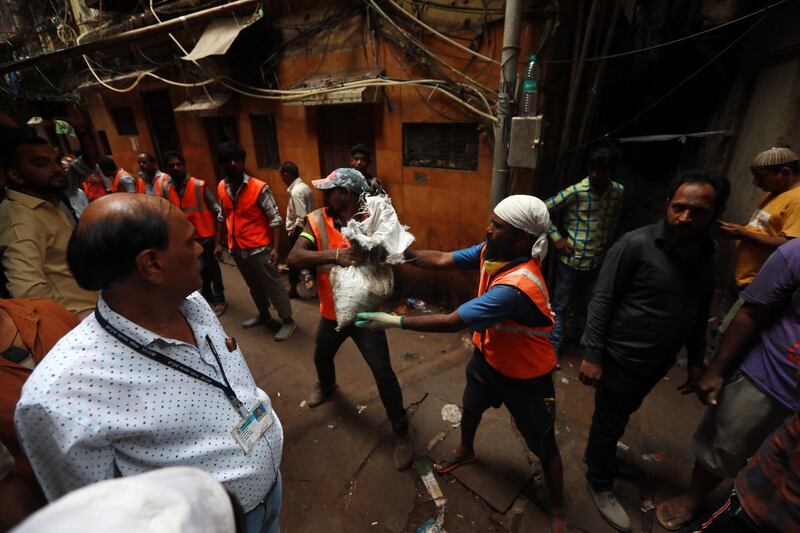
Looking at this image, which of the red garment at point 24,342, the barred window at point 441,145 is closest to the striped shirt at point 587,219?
the barred window at point 441,145

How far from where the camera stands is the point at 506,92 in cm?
322

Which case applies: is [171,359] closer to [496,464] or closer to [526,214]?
[526,214]

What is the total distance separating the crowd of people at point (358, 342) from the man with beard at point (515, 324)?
1cm

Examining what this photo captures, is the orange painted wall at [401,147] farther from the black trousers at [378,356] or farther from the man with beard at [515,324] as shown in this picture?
the black trousers at [378,356]

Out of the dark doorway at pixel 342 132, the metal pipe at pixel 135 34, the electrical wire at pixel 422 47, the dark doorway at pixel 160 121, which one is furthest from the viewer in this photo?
the dark doorway at pixel 160 121

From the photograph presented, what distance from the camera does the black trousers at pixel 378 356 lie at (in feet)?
8.07

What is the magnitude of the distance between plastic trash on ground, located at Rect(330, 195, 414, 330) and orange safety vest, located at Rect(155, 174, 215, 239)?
3.44m

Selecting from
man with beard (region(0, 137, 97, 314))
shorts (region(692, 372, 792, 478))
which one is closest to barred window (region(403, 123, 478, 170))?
shorts (region(692, 372, 792, 478))

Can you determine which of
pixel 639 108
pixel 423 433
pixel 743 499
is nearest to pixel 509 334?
pixel 743 499

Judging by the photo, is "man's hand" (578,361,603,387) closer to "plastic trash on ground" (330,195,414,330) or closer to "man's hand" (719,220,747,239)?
"plastic trash on ground" (330,195,414,330)

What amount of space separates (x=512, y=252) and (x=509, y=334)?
0.47 meters

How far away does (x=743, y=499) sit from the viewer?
1274mm

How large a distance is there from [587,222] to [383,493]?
3.10 metres

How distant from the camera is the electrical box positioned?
305 cm
